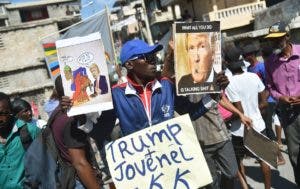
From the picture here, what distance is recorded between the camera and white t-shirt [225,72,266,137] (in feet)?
17.8

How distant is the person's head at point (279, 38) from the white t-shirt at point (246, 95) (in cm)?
52

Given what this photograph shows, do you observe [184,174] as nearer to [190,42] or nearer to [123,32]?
[190,42]

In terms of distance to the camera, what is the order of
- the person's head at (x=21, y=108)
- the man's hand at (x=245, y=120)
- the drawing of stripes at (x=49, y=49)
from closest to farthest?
the man's hand at (x=245, y=120)
the person's head at (x=21, y=108)
the drawing of stripes at (x=49, y=49)

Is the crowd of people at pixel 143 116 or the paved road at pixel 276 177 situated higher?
the crowd of people at pixel 143 116

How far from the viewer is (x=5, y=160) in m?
3.99

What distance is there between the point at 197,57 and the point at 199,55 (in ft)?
0.07

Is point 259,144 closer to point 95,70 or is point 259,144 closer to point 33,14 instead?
point 95,70

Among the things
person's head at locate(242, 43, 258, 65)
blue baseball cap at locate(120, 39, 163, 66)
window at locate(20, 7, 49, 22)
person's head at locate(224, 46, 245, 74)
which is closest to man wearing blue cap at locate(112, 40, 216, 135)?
blue baseball cap at locate(120, 39, 163, 66)

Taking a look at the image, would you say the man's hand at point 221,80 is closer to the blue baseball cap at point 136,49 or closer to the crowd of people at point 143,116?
the crowd of people at point 143,116

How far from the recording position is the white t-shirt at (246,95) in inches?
214

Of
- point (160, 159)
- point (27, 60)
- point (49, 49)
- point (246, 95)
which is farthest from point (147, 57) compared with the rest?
point (27, 60)

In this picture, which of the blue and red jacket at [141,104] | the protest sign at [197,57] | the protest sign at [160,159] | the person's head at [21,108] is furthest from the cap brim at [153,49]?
the person's head at [21,108]

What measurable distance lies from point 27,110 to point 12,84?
33959 millimetres

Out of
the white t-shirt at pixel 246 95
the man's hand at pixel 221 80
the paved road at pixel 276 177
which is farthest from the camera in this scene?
the paved road at pixel 276 177
